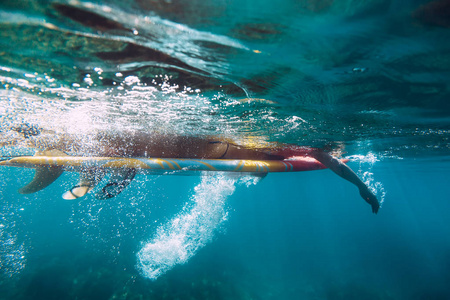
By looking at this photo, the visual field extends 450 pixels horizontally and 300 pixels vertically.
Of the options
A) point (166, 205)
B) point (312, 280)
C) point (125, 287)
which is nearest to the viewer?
point (125, 287)

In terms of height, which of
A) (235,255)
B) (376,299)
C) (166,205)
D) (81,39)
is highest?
(81,39)

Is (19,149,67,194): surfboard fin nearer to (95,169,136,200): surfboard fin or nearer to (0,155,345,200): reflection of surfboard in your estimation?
(0,155,345,200): reflection of surfboard

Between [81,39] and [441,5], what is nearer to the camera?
[441,5]

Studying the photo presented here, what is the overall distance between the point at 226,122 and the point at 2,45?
5122 mm

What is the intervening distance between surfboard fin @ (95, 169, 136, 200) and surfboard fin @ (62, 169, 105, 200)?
21.3 inches

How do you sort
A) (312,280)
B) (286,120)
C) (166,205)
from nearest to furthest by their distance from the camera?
(286,120), (312,280), (166,205)

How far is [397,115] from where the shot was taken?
19.9 ft

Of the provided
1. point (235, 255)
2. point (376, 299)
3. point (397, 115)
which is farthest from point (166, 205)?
point (397, 115)

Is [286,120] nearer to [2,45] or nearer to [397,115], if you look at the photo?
[397,115]

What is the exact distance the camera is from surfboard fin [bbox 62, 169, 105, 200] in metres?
5.52

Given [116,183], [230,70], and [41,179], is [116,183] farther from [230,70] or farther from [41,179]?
[230,70]

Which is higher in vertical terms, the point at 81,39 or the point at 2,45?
the point at 81,39

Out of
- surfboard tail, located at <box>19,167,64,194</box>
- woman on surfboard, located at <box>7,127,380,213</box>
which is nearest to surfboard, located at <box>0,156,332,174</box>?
woman on surfboard, located at <box>7,127,380,213</box>

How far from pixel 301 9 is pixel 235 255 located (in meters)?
22.1
